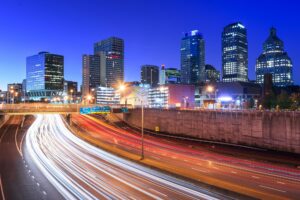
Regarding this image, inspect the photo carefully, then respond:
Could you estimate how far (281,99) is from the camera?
12706cm

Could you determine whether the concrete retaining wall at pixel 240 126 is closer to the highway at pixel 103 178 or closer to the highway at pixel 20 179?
the highway at pixel 103 178

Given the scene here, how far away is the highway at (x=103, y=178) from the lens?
30.3 metres

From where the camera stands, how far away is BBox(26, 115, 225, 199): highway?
30344 millimetres

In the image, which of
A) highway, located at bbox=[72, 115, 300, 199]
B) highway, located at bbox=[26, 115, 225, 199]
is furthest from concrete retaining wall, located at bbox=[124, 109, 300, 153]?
highway, located at bbox=[26, 115, 225, 199]

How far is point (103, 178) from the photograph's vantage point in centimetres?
3725

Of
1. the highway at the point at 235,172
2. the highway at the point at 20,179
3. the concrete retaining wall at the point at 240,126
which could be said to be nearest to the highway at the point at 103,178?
the highway at the point at 20,179

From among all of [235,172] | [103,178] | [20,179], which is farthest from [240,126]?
[20,179]

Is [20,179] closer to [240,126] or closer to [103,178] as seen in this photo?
[103,178]

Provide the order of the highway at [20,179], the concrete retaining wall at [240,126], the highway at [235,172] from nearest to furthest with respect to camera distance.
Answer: the highway at [235,172], the highway at [20,179], the concrete retaining wall at [240,126]

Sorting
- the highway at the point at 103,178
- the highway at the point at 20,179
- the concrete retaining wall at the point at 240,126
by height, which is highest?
the concrete retaining wall at the point at 240,126

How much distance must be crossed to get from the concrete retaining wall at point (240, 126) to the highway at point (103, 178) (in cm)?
3549

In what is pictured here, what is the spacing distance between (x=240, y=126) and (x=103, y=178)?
4692 cm

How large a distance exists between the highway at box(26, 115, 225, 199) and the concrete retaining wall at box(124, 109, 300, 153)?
35.5 meters

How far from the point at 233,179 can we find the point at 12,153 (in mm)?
43182
